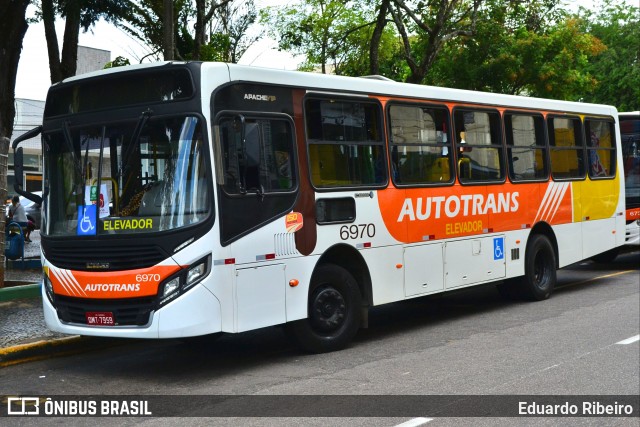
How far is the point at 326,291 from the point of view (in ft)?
32.2

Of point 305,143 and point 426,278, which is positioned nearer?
point 305,143

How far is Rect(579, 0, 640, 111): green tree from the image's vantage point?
1656 inches

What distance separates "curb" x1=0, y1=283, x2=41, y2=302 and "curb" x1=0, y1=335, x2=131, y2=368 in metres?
3.60

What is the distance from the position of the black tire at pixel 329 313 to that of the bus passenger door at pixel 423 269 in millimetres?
1018

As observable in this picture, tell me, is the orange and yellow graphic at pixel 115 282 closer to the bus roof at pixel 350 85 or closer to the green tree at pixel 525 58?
the bus roof at pixel 350 85

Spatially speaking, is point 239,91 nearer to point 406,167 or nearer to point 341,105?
point 341,105

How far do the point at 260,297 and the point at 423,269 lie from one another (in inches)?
118

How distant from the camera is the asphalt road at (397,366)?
25.0 ft

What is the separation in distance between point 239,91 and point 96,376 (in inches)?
125

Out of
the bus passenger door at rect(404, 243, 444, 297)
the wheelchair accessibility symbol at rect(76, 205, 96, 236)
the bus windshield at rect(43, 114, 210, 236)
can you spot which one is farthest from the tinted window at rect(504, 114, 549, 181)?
the wheelchair accessibility symbol at rect(76, 205, 96, 236)

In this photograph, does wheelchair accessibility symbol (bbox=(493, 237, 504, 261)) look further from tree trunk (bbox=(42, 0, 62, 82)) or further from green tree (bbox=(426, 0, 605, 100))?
green tree (bbox=(426, 0, 605, 100))

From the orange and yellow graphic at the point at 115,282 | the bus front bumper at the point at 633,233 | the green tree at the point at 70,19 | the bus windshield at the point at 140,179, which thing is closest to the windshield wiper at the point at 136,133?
the bus windshield at the point at 140,179

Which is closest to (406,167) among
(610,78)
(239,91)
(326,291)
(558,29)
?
(326,291)

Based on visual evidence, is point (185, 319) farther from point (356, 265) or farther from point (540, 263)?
point (540, 263)
